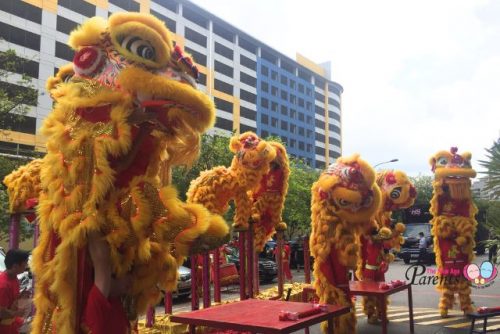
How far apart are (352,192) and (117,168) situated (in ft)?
10.1

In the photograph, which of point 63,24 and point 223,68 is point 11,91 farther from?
point 223,68

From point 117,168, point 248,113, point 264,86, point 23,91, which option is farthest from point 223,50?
point 117,168

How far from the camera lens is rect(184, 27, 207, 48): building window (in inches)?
1412

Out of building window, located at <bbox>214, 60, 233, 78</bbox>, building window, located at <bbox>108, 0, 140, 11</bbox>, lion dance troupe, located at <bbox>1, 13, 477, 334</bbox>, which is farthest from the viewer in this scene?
building window, located at <bbox>214, 60, 233, 78</bbox>

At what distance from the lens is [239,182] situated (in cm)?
680

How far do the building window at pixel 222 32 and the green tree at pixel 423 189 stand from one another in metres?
19.5

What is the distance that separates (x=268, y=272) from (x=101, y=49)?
1093 cm

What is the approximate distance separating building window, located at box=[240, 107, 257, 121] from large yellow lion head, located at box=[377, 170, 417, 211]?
33.9m

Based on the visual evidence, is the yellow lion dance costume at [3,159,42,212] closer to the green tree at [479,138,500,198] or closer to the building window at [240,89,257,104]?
the green tree at [479,138,500,198]

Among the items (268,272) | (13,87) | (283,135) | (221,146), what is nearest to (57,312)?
(268,272)

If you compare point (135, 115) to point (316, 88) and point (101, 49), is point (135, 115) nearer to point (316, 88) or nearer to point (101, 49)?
point (101, 49)

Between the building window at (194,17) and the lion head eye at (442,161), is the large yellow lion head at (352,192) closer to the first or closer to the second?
the lion head eye at (442,161)

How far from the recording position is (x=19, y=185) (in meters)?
4.36

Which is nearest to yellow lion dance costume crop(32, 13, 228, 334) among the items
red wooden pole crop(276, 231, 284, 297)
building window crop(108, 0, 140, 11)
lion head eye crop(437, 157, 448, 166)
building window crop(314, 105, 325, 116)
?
red wooden pole crop(276, 231, 284, 297)
